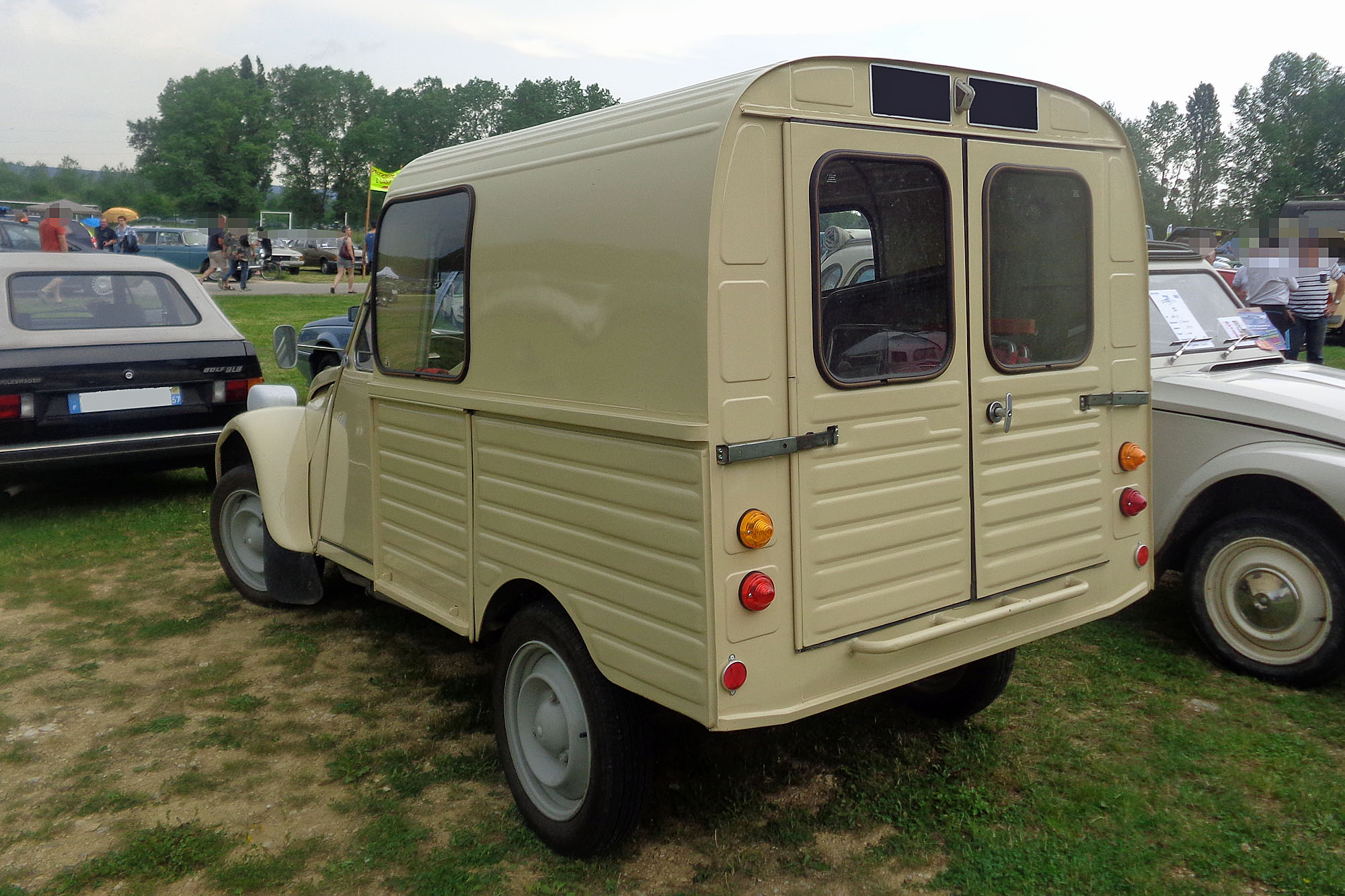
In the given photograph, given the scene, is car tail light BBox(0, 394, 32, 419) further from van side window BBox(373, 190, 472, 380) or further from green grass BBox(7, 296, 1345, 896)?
van side window BBox(373, 190, 472, 380)

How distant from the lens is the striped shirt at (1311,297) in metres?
9.02

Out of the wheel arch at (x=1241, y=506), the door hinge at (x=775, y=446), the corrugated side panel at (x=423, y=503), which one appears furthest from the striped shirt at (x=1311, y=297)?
the corrugated side panel at (x=423, y=503)

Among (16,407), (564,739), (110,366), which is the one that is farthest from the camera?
(110,366)

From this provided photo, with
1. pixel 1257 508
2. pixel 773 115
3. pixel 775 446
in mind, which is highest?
pixel 773 115

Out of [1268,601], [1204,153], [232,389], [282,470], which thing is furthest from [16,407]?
[1204,153]

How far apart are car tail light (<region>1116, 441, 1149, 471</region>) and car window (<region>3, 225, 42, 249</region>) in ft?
56.8

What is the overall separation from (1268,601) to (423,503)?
12.1 feet

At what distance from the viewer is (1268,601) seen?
4.53m

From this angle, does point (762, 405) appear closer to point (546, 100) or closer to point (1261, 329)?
point (1261, 329)

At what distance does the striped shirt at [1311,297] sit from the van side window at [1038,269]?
6805 millimetres

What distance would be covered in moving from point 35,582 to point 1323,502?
22.7 feet

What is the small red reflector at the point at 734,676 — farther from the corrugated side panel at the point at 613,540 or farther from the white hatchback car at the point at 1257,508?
the white hatchback car at the point at 1257,508

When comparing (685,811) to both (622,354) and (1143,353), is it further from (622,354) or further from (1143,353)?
(1143,353)

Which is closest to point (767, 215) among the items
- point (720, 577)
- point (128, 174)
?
point (720, 577)
